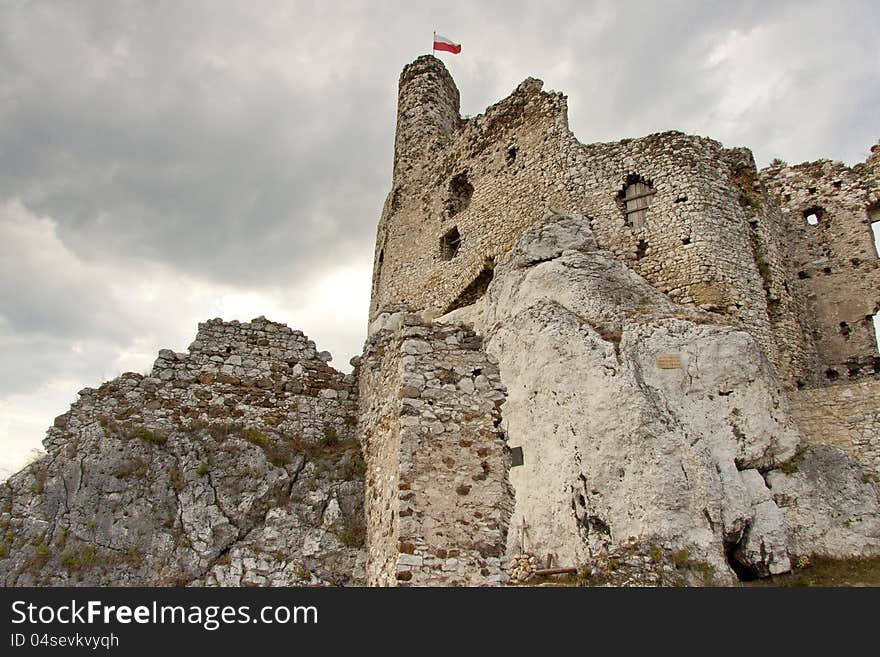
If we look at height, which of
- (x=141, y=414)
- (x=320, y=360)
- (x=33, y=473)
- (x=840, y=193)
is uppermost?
(x=840, y=193)

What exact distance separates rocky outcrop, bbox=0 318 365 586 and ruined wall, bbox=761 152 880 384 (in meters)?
12.2

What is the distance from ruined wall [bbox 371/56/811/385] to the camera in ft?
45.4

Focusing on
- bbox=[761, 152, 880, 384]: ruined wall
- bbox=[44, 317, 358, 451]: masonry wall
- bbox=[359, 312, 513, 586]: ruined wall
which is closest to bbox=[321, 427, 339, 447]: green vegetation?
bbox=[44, 317, 358, 451]: masonry wall

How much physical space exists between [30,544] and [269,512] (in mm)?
3266

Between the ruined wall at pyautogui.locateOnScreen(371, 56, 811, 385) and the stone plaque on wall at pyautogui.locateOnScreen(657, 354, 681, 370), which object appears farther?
the ruined wall at pyautogui.locateOnScreen(371, 56, 811, 385)

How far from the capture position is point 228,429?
442 inches

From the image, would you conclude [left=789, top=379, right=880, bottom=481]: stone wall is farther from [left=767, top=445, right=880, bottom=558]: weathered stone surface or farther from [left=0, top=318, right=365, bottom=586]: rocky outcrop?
[left=0, top=318, right=365, bottom=586]: rocky outcrop

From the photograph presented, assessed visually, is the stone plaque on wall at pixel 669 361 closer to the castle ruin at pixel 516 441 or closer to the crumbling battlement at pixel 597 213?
the castle ruin at pixel 516 441

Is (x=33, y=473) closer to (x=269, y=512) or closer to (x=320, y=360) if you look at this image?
(x=269, y=512)

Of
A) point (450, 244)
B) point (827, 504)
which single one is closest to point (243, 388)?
point (450, 244)

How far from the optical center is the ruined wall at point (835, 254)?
681 inches

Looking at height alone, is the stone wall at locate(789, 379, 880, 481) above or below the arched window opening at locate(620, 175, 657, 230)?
below

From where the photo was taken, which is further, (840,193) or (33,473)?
(840,193)

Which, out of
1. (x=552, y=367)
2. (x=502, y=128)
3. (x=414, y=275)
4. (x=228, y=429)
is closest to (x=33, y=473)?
(x=228, y=429)
